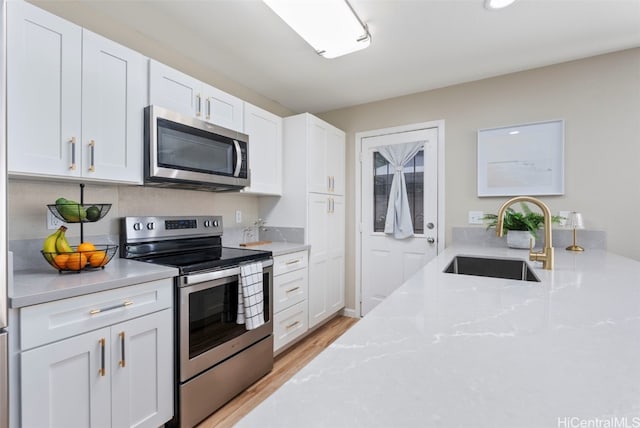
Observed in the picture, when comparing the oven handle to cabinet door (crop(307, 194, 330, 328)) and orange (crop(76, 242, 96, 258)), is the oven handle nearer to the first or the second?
orange (crop(76, 242, 96, 258))

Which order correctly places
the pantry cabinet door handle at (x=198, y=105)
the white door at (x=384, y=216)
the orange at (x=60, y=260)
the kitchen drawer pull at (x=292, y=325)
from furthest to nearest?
the white door at (x=384, y=216)
the kitchen drawer pull at (x=292, y=325)
the pantry cabinet door handle at (x=198, y=105)
the orange at (x=60, y=260)

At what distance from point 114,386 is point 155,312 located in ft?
1.09

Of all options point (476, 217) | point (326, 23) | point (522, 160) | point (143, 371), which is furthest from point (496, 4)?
point (143, 371)

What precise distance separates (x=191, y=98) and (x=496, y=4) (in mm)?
1901

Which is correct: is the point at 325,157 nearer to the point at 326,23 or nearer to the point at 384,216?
the point at 384,216

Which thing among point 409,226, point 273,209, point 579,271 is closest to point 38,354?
point 273,209

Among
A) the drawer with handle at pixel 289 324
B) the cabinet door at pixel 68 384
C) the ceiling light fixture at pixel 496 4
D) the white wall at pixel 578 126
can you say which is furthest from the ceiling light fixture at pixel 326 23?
the drawer with handle at pixel 289 324

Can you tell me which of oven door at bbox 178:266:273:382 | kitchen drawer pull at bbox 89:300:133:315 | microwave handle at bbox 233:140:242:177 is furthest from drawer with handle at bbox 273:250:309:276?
kitchen drawer pull at bbox 89:300:133:315

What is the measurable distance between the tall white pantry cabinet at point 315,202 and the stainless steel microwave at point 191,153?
0.56 metres

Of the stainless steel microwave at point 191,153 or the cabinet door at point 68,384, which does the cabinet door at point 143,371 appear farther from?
the stainless steel microwave at point 191,153

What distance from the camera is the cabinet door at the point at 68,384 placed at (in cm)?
111

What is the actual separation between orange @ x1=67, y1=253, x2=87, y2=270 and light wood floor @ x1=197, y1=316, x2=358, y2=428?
1.06 m

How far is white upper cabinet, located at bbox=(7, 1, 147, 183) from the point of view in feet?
4.22

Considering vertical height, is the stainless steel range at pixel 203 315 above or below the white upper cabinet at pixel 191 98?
below
